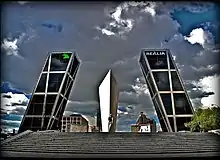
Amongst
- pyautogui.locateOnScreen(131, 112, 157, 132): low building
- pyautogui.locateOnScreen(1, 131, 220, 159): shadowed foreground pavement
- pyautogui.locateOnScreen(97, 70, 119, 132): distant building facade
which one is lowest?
pyautogui.locateOnScreen(1, 131, 220, 159): shadowed foreground pavement

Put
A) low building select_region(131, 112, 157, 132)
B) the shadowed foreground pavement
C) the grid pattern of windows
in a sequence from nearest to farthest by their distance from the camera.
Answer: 1. the shadowed foreground pavement
2. low building select_region(131, 112, 157, 132)
3. the grid pattern of windows

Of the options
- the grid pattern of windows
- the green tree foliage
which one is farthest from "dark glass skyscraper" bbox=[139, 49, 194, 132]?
the grid pattern of windows

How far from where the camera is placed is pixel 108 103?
7398 mm

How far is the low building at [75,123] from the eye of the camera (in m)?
6.81

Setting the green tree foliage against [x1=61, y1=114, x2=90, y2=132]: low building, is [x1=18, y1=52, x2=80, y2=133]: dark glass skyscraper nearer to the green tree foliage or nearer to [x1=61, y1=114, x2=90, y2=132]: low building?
[x1=61, y1=114, x2=90, y2=132]: low building

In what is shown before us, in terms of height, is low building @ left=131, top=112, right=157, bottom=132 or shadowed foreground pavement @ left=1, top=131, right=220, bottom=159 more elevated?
low building @ left=131, top=112, right=157, bottom=132

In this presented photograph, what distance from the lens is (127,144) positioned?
4.98 metres

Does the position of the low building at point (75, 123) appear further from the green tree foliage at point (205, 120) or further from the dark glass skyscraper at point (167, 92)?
the green tree foliage at point (205, 120)

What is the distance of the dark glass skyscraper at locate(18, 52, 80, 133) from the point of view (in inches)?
287

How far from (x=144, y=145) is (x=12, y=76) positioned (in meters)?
2.51

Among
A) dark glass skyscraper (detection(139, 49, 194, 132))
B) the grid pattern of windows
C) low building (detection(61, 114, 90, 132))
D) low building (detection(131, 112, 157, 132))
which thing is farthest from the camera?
dark glass skyscraper (detection(139, 49, 194, 132))

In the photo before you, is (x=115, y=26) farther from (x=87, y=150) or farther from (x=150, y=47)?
(x=87, y=150)

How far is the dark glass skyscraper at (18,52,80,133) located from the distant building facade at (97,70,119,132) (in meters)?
0.82

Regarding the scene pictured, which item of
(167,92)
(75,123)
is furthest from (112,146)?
(167,92)
